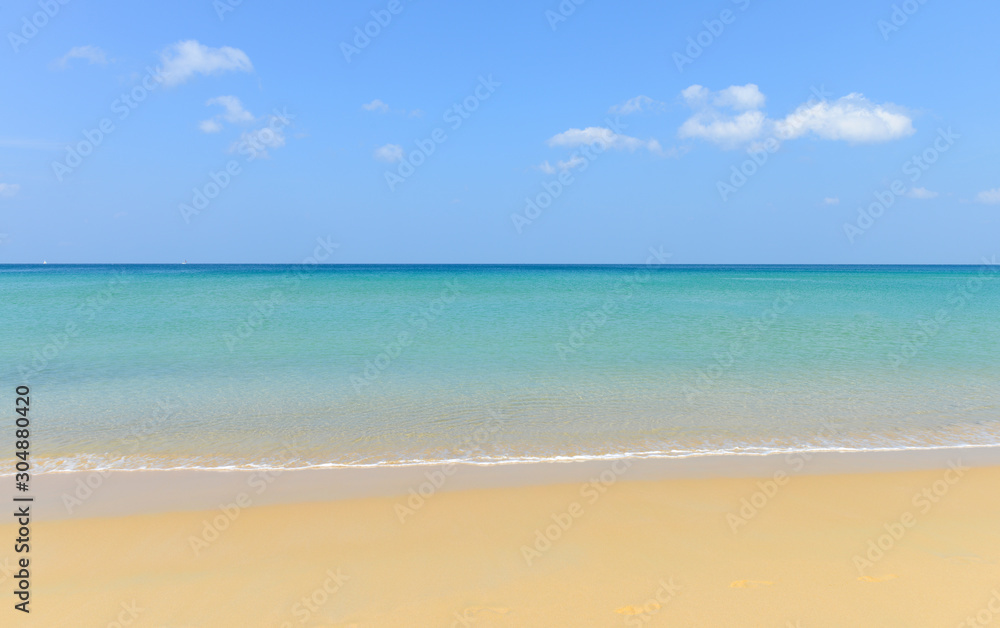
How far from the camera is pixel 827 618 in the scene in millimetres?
3697

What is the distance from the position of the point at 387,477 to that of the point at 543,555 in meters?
2.29

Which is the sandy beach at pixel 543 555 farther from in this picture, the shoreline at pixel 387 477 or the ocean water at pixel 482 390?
the ocean water at pixel 482 390

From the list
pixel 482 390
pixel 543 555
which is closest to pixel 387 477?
pixel 543 555

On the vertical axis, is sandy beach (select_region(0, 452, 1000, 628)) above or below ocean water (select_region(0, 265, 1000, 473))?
above

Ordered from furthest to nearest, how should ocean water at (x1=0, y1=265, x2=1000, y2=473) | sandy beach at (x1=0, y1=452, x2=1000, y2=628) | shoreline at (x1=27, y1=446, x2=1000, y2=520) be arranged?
ocean water at (x1=0, y1=265, x2=1000, y2=473) < shoreline at (x1=27, y1=446, x2=1000, y2=520) < sandy beach at (x1=0, y1=452, x2=1000, y2=628)

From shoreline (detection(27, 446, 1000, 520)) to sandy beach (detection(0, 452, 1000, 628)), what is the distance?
67 mm

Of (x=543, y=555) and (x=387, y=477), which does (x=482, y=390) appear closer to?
(x=387, y=477)

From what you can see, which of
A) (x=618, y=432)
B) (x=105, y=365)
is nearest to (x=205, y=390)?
(x=105, y=365)

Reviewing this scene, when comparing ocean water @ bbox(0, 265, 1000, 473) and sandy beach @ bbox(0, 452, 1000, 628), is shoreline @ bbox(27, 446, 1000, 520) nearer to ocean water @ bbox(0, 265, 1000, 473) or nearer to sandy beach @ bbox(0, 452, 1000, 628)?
sandy beach @ bbox(0, 452, 1000, 628)

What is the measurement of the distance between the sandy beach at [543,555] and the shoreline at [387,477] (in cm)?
7

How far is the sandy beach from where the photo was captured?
3799 millimetres

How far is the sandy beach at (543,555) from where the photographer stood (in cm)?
380

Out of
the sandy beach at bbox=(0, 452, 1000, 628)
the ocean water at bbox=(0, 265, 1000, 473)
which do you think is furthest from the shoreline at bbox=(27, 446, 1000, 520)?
the ocean water at bbox=(0, 265, 1000, 473)

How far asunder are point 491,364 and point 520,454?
508 cm
